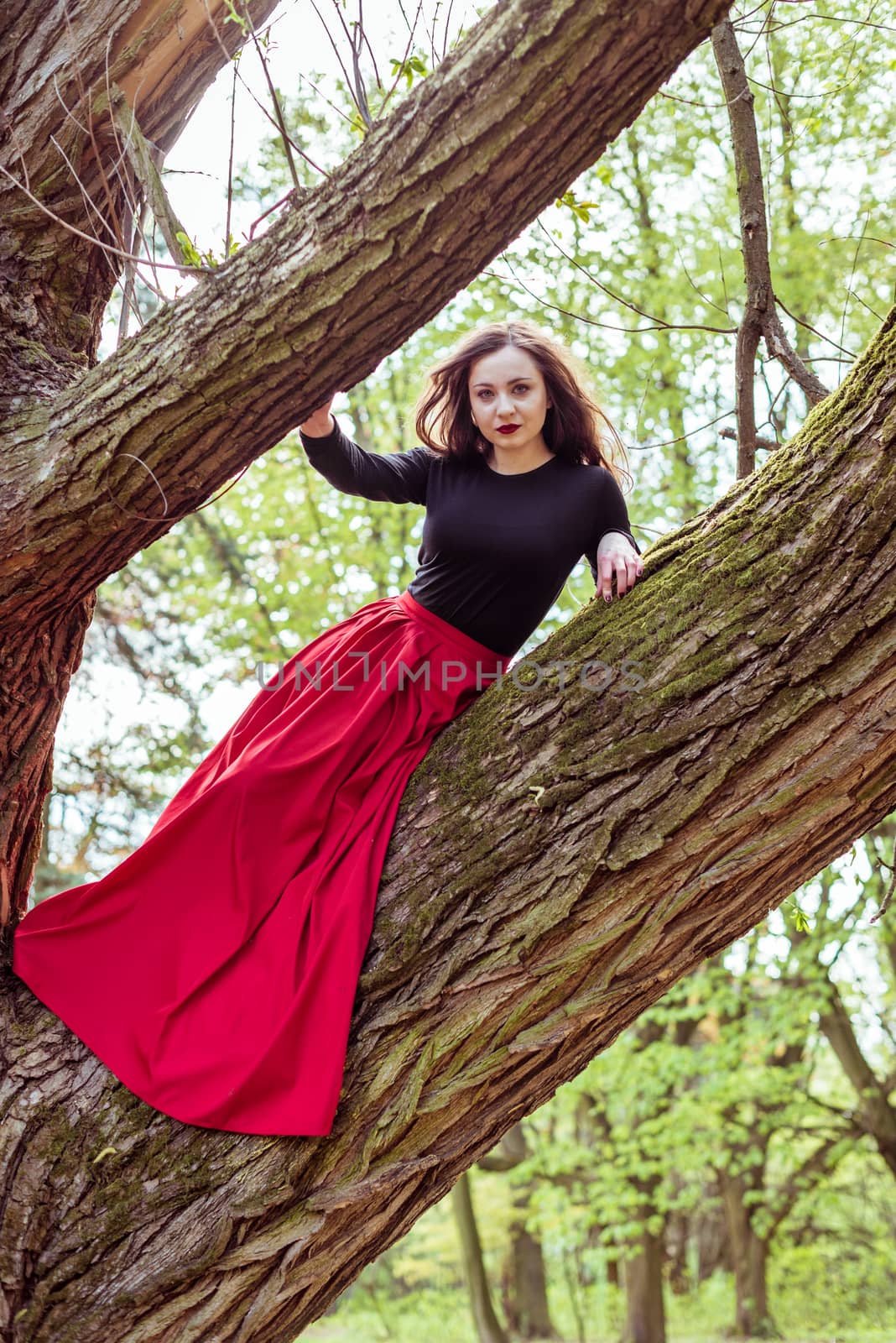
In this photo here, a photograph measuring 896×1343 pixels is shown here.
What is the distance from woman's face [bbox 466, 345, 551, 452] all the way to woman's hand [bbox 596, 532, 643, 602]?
0.42 m

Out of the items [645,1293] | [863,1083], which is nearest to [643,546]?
[863,1083]

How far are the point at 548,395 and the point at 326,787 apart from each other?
3.95 feet

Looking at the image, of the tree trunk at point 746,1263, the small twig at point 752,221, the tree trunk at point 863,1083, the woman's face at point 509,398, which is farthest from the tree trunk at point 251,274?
the tree trunk at point 746,1263

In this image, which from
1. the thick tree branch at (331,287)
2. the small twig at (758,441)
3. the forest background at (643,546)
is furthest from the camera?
the forest background at (643,546)

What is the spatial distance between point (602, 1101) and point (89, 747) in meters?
5.28

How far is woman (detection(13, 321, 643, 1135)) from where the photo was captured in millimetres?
2070

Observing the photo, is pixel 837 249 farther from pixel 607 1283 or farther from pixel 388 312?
pixel 607 1283

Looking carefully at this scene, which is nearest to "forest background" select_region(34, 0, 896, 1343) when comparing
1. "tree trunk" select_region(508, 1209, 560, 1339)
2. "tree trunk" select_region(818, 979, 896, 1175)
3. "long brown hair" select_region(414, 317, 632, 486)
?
"tree trunk" select_region(818, 979, 896, 1175)

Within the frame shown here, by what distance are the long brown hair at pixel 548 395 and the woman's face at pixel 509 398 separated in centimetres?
4

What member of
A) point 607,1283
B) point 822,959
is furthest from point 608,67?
point 607,1283

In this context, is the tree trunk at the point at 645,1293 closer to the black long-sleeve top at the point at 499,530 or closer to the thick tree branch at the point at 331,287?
the black long-sleeve top at the point at 499,530

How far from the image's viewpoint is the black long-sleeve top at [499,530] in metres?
2.58

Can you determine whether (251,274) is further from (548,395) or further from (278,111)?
(548,395)

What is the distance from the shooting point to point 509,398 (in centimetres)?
268
